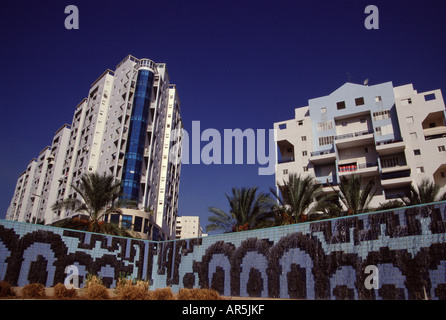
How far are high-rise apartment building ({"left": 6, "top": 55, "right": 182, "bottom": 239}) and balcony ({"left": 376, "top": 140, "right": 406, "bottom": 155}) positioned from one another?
29159 millimetres

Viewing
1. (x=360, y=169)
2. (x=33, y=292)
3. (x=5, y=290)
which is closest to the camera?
(x=5, y=290)

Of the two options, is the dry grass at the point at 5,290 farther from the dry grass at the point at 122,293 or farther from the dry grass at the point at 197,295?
the dry grass at the point at 197,295

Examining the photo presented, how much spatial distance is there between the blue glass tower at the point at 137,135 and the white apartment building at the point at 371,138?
64.4 ft

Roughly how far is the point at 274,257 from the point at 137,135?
122 ft

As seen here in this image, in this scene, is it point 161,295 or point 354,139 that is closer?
point 161,295

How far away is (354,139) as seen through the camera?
128 feet

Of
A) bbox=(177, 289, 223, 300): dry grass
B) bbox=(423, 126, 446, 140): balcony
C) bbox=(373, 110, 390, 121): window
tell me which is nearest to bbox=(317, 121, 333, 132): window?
bbox=(373, 110, 390, 121): window

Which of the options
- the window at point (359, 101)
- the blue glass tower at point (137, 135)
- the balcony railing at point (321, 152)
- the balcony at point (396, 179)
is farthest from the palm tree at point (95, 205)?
the window at point (359, 101)

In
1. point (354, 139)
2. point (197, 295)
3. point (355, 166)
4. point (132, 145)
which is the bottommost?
point (197, 295)

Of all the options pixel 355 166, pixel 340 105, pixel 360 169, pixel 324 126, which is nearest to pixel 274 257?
pixel 360 169

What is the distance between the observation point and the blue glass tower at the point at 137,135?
4578 cm

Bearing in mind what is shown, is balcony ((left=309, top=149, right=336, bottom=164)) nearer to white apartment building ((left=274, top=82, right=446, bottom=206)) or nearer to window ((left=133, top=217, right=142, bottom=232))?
white apartment building ((left=274, top=82, right=446, bottom=206))

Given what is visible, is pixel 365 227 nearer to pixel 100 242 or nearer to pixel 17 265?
pixel 100 242

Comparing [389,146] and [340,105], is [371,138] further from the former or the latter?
[340,105]
